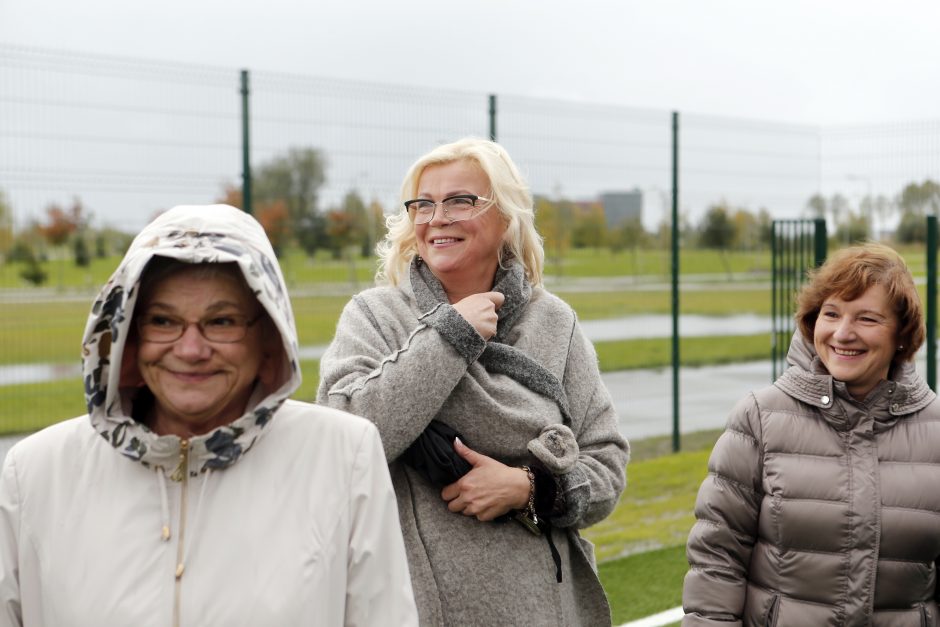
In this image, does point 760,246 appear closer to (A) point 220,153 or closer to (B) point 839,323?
(A) point 220,153

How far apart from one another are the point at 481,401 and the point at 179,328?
0.82m

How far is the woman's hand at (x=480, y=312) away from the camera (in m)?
2.38

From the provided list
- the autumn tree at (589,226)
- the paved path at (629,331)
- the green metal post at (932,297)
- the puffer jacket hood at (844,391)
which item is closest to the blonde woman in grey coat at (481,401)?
the puffer jacket hood at (844,391)

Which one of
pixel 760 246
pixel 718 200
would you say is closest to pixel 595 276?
pixel 718 200

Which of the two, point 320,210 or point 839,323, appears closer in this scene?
point 839,323

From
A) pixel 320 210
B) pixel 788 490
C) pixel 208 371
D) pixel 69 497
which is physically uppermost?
pixel 320 210

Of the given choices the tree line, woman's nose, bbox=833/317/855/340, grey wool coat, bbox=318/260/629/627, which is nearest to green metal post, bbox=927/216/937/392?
the tree line

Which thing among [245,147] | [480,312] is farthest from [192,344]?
[245,147]

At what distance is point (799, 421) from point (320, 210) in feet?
14.6

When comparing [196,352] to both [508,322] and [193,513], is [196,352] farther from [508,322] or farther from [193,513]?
[508,322]

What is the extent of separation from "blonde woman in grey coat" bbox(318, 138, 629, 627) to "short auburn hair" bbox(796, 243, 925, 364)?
67 cm

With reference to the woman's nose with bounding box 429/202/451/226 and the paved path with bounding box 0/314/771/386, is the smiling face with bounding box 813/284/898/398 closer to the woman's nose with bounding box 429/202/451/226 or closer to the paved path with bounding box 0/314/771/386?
the woman's nose with bounding box 429/202/451/226

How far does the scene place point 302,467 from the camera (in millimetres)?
1801

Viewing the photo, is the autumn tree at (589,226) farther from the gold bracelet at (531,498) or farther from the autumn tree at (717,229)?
the gold bracelet at (531,498)
